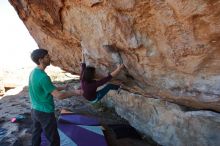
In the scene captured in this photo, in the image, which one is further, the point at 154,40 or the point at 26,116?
the point at 26,116

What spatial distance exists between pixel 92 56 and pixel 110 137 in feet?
6.16

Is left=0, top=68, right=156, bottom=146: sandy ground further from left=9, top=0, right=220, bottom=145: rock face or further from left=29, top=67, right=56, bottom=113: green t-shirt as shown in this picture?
left=29, top=67, right=56, bottom=113: green t-shirt

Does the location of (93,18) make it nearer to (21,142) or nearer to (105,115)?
(21,142)

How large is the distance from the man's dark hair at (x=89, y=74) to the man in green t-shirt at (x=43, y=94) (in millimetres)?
1347

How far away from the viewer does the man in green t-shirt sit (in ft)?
15.1

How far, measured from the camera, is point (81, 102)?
10141 millimetres

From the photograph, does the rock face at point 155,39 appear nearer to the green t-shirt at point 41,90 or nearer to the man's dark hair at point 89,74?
the man's dark hair at point 89,74

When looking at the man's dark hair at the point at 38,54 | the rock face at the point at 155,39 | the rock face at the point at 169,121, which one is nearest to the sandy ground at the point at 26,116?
the rock face at the point at 169,121

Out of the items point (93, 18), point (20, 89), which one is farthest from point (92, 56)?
point (20, 89)

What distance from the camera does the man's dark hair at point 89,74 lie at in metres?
6.25

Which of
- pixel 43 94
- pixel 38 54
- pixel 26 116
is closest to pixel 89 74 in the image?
pixel 43 94

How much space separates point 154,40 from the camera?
454 centimetres

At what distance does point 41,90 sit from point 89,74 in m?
1.65

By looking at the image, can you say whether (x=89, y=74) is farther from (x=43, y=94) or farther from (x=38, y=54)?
(x=38, y=54)
